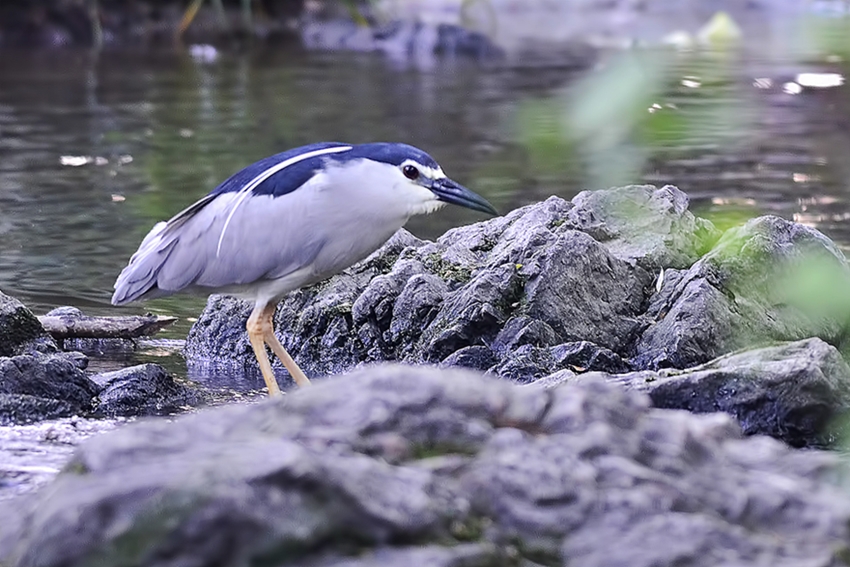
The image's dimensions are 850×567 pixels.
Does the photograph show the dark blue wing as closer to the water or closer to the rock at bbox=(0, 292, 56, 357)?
the water

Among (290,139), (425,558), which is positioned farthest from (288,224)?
(290,139)

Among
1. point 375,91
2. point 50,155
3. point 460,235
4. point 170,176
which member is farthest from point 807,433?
point 375,91

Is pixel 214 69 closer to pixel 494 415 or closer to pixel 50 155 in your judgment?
pixel 50 155

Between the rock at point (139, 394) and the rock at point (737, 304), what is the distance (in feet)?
5.80

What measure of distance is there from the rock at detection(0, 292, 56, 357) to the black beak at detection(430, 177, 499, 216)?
1801mm

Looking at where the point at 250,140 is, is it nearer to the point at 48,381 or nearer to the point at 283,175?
the point at 283,175

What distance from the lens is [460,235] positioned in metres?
6.79

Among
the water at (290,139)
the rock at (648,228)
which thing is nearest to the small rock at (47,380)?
the water at (290,139)

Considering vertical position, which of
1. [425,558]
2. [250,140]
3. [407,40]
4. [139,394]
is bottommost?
[407,40]

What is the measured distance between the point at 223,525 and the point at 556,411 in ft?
2.75

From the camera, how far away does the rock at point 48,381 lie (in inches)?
209

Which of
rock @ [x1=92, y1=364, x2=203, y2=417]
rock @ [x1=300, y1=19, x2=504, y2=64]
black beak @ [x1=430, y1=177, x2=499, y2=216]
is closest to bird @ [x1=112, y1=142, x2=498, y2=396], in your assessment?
black beak @ [x1=430, y1=177, x2=499, y2=216]

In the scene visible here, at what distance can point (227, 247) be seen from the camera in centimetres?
552

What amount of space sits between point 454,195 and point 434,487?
2.45m
